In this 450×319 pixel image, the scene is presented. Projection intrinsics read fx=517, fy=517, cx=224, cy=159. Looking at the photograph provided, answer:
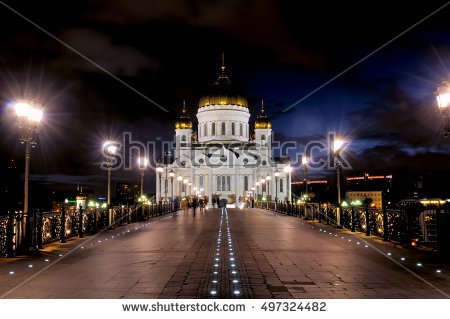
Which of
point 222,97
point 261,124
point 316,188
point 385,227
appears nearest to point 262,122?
point 261,124

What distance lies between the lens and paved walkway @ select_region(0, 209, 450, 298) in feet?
27.7

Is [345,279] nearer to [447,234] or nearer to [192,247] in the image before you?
[447,234]

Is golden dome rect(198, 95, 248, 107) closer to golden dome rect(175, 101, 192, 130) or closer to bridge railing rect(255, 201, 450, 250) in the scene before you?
golden dome rect(175, 101, 192, 130)

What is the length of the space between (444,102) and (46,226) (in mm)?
12466

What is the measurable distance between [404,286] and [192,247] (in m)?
7.97

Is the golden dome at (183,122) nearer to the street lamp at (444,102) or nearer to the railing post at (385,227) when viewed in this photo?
the railing post at (385,227)

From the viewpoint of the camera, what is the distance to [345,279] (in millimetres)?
9641

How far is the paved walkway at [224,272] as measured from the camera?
843cm

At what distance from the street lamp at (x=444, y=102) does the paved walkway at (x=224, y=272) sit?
374 centimetres

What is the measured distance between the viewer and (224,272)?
34.6 feet

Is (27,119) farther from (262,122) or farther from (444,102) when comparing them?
(262,122)

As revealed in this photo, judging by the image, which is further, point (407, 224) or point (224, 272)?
point (407, 224)

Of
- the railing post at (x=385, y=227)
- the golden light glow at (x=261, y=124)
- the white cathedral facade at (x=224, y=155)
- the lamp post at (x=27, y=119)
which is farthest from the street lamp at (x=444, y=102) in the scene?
the golden light glow at (x=261, y=124)
